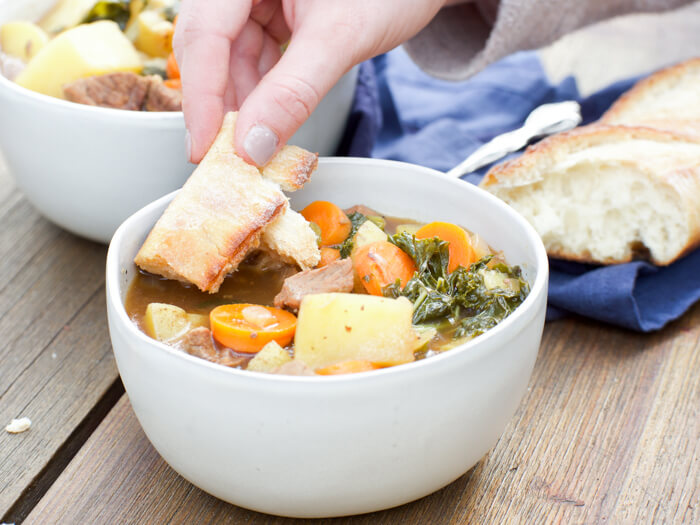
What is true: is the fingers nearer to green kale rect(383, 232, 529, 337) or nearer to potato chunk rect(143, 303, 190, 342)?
potato chunk rect(143, 303, 190, 342)

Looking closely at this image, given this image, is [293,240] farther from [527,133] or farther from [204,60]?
[527,133]

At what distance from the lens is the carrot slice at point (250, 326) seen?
1.65m

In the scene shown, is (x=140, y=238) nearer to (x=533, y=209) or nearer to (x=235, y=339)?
(x=235, y=339)

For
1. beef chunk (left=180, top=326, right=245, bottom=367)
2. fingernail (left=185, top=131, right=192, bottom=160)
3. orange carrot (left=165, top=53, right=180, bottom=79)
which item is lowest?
beef chunk (left=180, top=326, right=245, bottom=367)

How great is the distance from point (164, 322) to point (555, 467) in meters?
0.94

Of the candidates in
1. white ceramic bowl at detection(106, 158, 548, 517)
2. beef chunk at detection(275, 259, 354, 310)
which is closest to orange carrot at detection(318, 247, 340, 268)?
beef chunk at detection(275, 259, 354, 310)

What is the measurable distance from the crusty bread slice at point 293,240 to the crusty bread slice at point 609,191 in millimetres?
887

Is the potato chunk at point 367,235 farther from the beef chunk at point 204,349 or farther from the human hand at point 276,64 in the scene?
the beef chunk at point 204,349

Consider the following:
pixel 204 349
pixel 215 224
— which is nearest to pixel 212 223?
pixel 215 224

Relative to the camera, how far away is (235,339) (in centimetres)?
166

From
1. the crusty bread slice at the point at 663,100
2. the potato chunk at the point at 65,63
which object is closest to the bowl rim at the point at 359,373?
the potato chunk at the point at 65,63

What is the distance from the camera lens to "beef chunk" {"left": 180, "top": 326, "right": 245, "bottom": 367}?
165 cm

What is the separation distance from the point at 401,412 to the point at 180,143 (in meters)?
1.19

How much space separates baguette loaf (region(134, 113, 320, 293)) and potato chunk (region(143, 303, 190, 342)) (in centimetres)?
8
